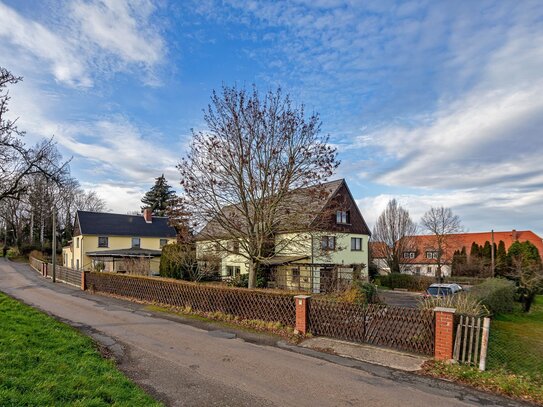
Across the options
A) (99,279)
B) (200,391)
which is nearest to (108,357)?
(200,391)

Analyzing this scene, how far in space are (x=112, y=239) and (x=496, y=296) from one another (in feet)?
130

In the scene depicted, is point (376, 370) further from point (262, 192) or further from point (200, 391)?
point (262, 192)

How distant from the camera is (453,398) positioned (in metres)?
6.93

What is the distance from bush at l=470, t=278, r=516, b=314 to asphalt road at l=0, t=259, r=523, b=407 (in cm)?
1129

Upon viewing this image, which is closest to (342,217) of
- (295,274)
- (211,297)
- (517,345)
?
(295,274)

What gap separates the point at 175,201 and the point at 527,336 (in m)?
17.0

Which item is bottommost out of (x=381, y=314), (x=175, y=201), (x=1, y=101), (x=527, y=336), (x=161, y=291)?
(x=527, y=336)

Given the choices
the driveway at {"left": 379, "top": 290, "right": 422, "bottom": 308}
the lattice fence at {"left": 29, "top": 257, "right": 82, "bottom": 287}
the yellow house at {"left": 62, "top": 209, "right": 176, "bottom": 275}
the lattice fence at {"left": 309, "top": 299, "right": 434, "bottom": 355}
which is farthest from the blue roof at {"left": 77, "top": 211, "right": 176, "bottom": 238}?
the lattice fence at {"left": 309, "top": 299, "right": 434, "bottom": 355}

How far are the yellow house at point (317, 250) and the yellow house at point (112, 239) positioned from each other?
1313cm

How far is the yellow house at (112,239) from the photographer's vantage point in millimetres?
39188

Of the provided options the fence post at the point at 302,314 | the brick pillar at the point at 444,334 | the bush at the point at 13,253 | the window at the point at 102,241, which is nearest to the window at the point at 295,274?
the fence post at the point at 302,314

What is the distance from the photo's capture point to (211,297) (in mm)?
14789

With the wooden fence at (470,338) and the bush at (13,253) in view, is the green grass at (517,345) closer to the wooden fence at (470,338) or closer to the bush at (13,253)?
the wooden fence at (470,338)

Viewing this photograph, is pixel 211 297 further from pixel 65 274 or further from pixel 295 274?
pixel 65 274
